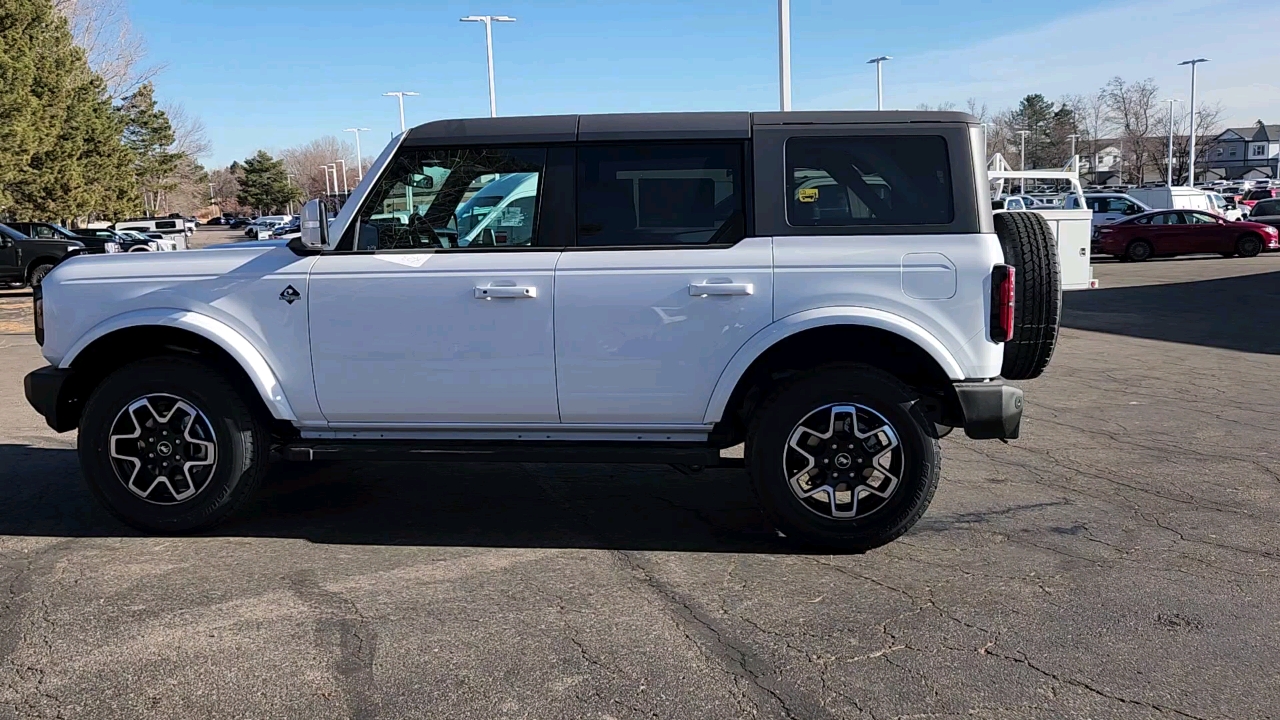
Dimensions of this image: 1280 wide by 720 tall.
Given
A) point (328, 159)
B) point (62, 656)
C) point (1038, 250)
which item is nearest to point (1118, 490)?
point (1038, 250)

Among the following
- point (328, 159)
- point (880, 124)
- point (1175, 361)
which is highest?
point (328, 159)

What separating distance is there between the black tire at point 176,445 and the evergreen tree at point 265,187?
11539 centimetres

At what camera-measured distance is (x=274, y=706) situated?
3.51 meters

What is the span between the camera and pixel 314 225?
4965 mm

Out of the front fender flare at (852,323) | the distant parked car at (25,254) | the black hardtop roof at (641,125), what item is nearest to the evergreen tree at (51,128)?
the distant parked car at (25,254)

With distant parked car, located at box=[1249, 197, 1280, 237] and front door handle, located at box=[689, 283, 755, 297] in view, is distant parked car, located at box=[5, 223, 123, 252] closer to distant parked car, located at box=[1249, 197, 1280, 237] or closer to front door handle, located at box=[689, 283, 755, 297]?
front door handle, located at box=[689, 283, 755, 297]

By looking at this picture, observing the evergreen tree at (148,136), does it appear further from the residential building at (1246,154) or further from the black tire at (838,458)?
the residential building at (1246,154)

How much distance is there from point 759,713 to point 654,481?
3.04 metres

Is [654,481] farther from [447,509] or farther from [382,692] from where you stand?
[382,692]

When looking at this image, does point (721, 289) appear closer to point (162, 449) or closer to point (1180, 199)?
point (162, 449)

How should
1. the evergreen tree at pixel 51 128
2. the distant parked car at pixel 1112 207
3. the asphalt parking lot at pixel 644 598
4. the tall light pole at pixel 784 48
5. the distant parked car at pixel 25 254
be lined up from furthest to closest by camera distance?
the distant parked car at pixel 1112 207 < the evergreen tree at pixel 51 128 < the distant parked car at pixel 25 254 < the tall light pole at pixel 784 48 < the asphalt parking lot at pixel 644 598

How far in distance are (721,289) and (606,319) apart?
0.55 m

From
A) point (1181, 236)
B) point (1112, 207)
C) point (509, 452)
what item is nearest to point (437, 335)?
point (509, 452)

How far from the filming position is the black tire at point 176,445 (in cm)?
514
